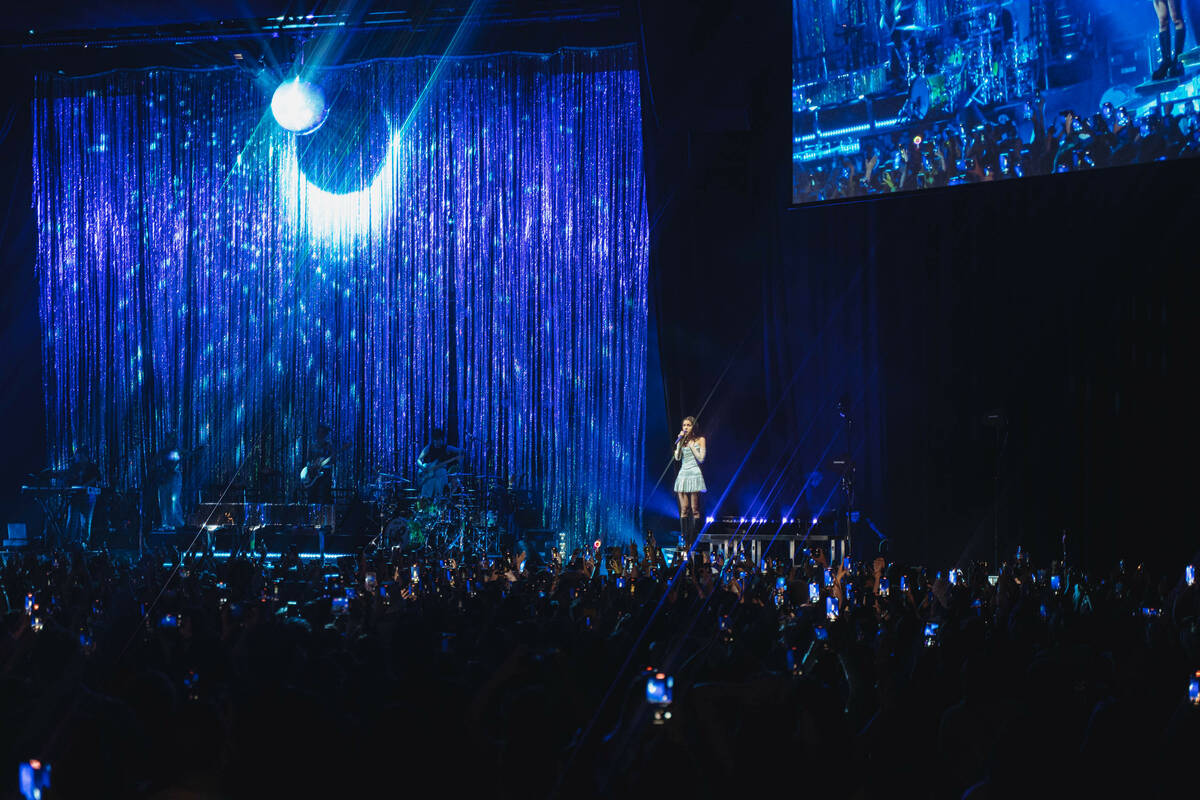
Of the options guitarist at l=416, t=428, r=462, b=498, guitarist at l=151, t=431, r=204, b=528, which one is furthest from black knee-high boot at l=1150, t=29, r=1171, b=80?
guitarist at l=151, t=431, r=204, b=528

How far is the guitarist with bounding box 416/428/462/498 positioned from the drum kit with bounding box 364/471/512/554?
0.06 meters

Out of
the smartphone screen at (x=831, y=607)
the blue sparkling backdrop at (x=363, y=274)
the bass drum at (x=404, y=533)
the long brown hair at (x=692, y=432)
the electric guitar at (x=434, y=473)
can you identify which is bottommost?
the bass drum at (x=404, y=533)

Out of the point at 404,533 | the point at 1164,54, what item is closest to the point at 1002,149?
the point at 1164,54

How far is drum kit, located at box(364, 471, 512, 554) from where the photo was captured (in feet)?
48.2

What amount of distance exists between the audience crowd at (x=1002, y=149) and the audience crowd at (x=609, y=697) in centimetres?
534

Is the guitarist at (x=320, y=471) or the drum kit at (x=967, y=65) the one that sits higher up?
the drum kit at (x=967, y=65)

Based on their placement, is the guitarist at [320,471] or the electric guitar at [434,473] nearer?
the electric guitar at [434,473]

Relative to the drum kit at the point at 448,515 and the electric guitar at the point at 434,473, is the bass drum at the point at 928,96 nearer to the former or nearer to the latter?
the drum kit at the point at 448,515

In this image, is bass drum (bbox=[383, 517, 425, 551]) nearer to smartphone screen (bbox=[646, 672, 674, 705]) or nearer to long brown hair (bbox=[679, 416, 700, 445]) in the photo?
long brown hair (bbox=[679, 416, 700, 445])

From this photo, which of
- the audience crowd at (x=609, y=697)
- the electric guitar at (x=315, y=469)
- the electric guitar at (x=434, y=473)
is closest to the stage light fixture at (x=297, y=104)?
the electric guitar at (x=315, y=469)

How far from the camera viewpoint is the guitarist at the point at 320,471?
15.8 metres

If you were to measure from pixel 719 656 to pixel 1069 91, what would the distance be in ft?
27.0

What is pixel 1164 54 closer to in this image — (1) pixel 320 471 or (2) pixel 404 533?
(2) pixel 404 533

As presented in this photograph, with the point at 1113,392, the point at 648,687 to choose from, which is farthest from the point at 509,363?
the point at 648,687
